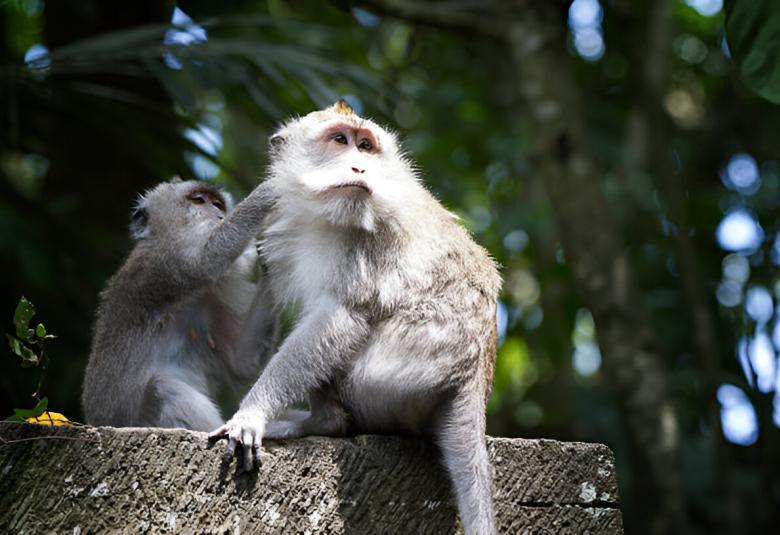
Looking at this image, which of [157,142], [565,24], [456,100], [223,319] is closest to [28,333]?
[223,319]

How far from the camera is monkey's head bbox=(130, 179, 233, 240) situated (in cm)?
441

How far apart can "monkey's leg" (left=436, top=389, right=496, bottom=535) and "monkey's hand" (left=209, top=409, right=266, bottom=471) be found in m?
0.61

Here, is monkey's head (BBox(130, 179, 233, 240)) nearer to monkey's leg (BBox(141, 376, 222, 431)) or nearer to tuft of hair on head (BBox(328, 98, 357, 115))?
monkey's leg (BBox(141, 376, 222, 431))

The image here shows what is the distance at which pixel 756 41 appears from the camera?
3.67 metres

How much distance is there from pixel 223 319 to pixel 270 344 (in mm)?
376

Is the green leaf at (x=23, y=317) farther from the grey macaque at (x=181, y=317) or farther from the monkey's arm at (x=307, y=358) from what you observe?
the grey macaque at (x=181, y=317)

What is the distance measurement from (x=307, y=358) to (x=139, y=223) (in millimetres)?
1511

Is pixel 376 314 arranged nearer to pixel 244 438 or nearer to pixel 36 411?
pixel 244 438

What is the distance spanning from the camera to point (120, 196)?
6.71 metres

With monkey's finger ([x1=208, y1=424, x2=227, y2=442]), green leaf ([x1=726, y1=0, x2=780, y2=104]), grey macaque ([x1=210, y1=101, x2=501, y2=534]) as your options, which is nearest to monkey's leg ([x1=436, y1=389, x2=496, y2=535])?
grey macaque ([x1=210, y1=101, x2=501, y2=534])

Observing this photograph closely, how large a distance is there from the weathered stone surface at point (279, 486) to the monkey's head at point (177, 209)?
1546 mm

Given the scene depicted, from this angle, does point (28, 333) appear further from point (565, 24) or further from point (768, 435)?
point (768, 435)

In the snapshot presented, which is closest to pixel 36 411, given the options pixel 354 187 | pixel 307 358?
pixel 307 358

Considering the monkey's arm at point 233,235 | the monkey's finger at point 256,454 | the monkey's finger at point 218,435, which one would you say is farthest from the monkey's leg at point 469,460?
the monkey's arm at point 233,235
